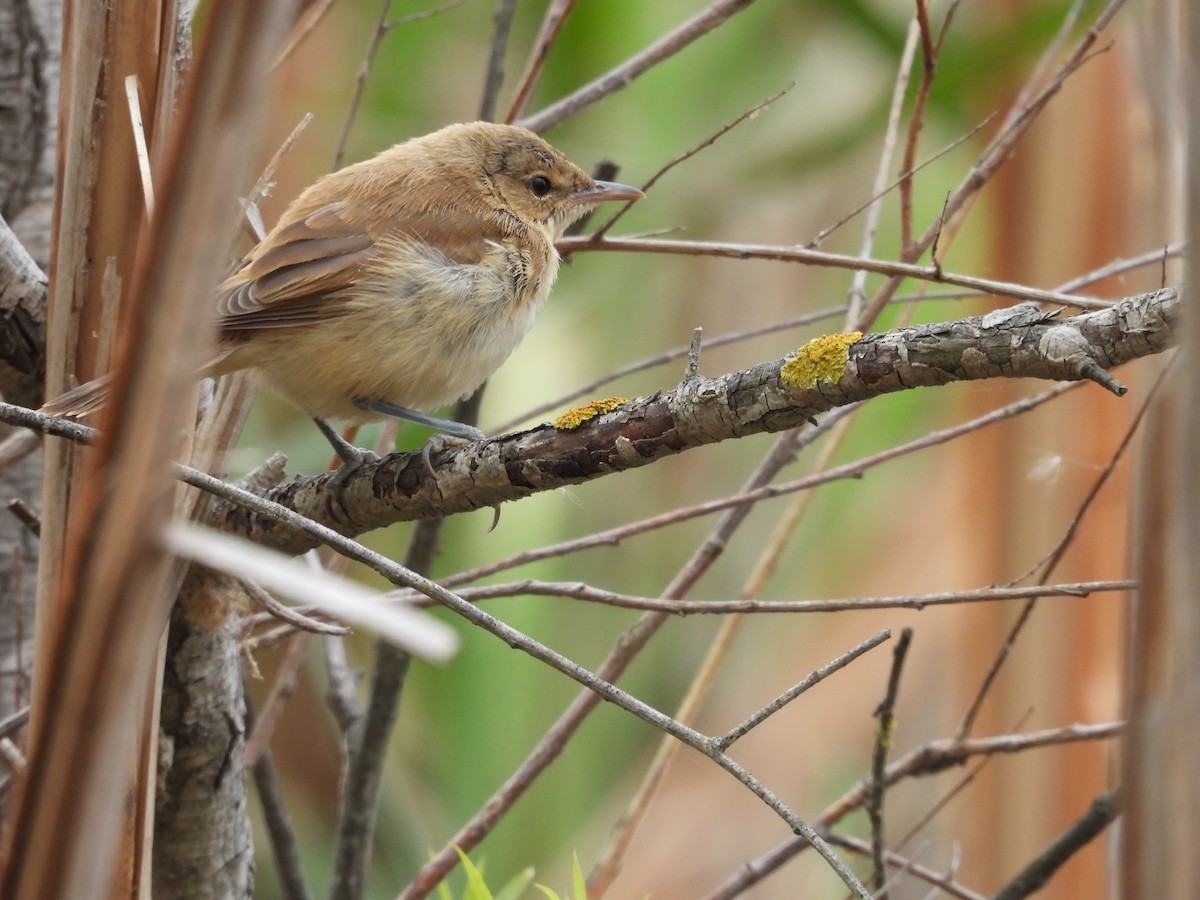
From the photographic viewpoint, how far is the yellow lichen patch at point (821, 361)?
50.9 inches

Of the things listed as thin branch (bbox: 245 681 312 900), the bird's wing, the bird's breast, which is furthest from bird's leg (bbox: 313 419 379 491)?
thin branch (bbox: 245 681 312 900)

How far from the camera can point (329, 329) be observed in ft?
7.35

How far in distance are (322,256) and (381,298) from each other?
0.13m

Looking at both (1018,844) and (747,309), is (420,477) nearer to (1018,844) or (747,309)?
(1018,844)

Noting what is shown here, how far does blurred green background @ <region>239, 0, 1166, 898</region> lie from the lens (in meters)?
3.20

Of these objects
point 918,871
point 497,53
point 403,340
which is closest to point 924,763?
point 918,871

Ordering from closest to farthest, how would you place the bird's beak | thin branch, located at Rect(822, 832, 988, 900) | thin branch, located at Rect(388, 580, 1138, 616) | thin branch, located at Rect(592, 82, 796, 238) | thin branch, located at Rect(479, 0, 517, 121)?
1. thin branch, located at Rect(388, 580, 1138, 616)
2. thin branch, located at Rect(592, 82, 796, 238)
3. thin branch, located at Rect(822, 832, 988, 900)
4. thin branch, located at Rect(479, 0, 517, 121)
5. the bird's beak

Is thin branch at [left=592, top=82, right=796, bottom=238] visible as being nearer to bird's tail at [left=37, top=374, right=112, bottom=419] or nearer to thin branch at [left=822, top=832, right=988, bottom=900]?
bird's tail at [left=37, top=374, right=112, bottom=419]

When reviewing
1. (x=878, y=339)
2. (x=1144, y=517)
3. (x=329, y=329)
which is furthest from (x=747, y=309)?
(x=1144, y=517)

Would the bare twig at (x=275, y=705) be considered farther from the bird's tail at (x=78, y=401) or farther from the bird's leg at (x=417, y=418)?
the bird's tail at (x=78, y=401)

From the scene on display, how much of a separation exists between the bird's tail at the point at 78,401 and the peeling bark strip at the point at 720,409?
1.24 ft

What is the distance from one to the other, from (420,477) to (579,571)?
2.61 metres

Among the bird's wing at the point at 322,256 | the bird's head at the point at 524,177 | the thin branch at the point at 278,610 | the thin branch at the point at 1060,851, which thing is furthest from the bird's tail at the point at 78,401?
the thin branch at the point at 1060,851

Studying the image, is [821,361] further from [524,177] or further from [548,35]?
[524,177]
